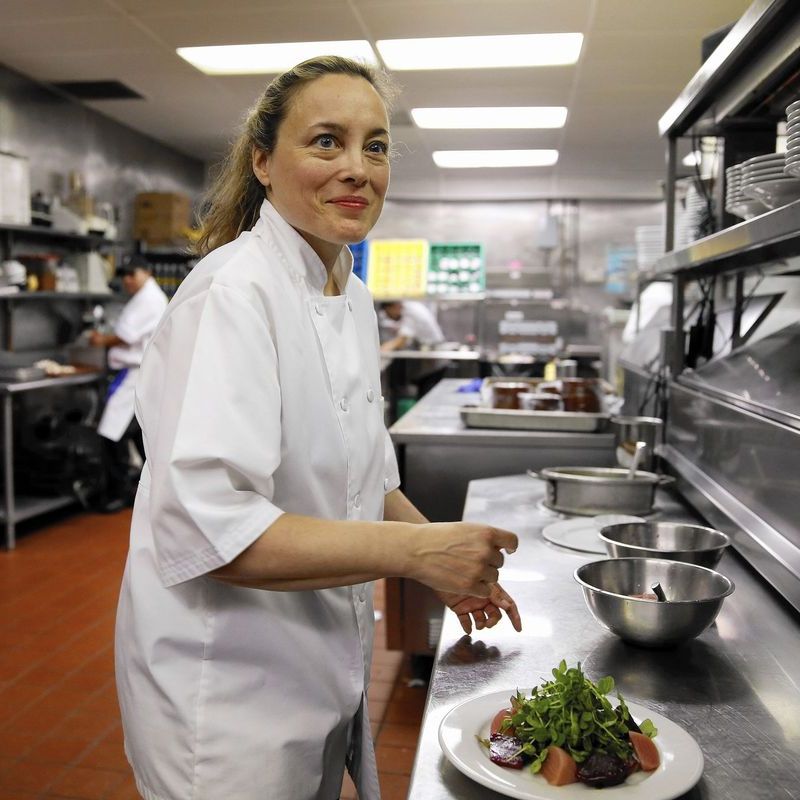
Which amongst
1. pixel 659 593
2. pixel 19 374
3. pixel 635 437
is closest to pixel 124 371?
pixel 19 374

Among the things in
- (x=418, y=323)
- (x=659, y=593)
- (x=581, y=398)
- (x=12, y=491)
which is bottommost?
(x=12, y=491)

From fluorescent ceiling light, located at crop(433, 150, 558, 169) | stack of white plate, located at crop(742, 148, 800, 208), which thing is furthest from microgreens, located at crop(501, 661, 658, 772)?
fluorescent ceiling light, located at crop(433, 150, 558, 169)

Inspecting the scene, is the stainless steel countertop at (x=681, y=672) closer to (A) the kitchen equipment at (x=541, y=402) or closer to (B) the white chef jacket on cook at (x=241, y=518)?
(B) the white chef jacket on cook at (x=241, y=518)

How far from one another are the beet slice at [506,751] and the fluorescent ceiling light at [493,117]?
598 centimetres

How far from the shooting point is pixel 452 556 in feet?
3.67

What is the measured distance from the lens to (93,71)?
5.62 meters

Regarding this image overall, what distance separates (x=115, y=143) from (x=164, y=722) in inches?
264

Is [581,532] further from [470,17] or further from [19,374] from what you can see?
[19,374]

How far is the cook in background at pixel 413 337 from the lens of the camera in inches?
333

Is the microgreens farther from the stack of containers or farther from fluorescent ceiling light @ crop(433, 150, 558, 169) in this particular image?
the stack of containers

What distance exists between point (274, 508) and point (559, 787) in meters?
0.47

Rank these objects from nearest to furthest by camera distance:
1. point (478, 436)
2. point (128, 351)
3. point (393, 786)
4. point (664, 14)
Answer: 1. point (393, 786)
2. point (478, 436)
3. point (664, 14)
4. point (128, 351)

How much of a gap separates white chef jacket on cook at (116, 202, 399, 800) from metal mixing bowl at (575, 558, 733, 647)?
1.33 ft

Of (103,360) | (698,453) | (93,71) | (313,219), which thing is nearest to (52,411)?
(103,360)
